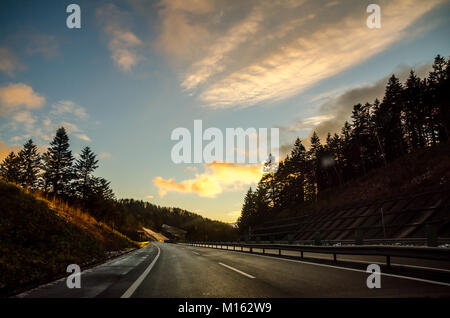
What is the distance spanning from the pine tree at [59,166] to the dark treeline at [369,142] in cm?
4440

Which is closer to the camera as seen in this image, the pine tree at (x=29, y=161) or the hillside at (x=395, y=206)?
the hillside at (x=395, y=206)

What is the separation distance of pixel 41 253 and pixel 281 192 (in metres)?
65.6

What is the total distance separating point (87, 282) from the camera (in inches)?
273

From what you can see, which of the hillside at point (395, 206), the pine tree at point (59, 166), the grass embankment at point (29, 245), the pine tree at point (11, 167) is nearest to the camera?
the grass embankment at point (29, 245)

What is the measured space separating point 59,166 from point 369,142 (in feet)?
240

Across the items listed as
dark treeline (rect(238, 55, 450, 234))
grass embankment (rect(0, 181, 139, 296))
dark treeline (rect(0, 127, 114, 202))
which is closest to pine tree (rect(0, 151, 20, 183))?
A: dark treeline (rect(0, 127, 114, 202))

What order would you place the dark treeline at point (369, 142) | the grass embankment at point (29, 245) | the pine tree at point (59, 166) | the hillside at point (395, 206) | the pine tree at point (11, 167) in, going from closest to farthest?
the grass embankment at point (29, 245) < the hillside at point (395, 206) < the dark treeline at point (369, 142) < the pine tree at point (59, 166) < the pine tree at point (11, 167)

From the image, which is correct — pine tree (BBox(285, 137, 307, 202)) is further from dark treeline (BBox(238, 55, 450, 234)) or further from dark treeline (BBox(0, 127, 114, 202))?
dark treeline (BBox(0, 127, 114, 202))

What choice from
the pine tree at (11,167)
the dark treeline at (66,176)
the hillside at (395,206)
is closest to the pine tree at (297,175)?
the hillside at (395,206)

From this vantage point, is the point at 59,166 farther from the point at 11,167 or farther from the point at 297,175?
the point at 297,175

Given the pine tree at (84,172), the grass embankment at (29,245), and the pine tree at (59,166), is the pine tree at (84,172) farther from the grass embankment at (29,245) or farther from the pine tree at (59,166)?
the grass embankment at (29,245)

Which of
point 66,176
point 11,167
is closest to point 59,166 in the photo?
point 66,176

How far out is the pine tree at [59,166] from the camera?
61.6 metres
